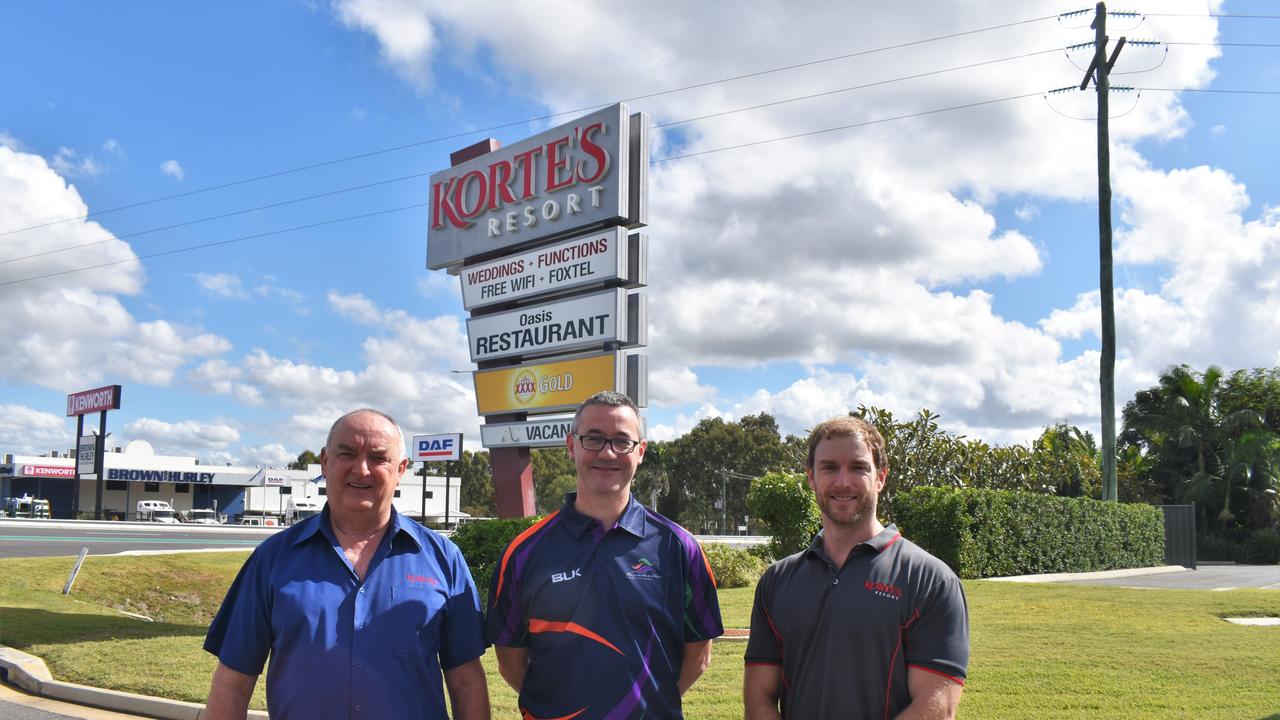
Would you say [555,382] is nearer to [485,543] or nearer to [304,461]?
[485,543]

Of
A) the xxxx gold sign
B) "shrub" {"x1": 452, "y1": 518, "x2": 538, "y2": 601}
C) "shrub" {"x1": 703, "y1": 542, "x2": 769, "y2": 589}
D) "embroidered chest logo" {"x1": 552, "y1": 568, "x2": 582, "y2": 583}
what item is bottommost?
"shrub" {"x1": 703, "y1": 542, "x2": 769, "y2": 589}

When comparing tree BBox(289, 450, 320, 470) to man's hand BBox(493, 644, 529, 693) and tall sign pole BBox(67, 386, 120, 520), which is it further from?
man's hand BBox(493, 644, 529, 693)

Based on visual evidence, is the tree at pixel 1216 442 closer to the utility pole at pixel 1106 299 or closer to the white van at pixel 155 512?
the utility pole at pixel 1106 299

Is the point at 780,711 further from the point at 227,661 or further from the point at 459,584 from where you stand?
the point at 227,661

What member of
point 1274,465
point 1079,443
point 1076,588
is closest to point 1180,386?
point 1274,465

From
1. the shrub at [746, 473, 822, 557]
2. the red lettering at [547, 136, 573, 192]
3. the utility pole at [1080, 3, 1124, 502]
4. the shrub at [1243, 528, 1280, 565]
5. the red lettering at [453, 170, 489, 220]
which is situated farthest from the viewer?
the shrub at [1243, 528, 1280, 565]

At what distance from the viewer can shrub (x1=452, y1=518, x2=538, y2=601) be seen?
13.8m

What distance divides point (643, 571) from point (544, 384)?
469 inches

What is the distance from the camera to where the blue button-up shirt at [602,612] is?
318 centimetres

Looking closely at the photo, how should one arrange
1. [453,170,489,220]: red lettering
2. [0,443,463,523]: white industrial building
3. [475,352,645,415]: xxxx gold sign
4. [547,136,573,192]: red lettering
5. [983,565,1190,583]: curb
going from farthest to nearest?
[0,443,463,523]: white industrial building, [983,565,1190,583]: curb, [453,170,489,220]: red lettering, [547,136,573,192]: red lettering, [475,352,645,415]: xxxx gold sign

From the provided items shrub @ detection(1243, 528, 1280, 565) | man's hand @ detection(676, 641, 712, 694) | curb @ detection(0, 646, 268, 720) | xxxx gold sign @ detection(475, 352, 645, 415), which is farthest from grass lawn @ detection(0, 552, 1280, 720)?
shrub @ detection(1243, 528, 1280, 565)

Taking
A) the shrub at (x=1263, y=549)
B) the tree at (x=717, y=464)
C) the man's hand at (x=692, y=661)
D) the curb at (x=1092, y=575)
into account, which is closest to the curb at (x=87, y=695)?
the man's hand at (x=692, y=661)

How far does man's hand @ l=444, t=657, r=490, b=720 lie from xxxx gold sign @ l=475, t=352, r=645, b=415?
397 inches

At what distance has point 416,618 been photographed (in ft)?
10.5
